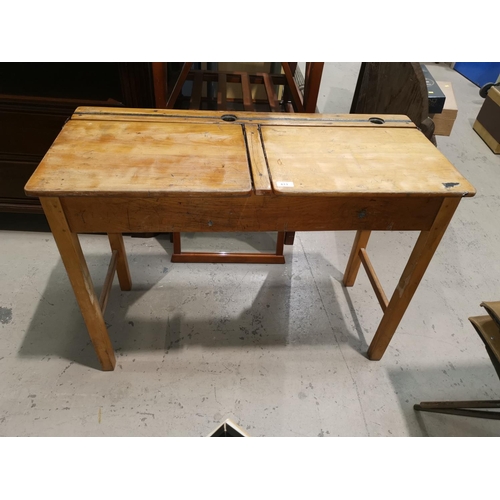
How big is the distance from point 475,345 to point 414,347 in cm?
31

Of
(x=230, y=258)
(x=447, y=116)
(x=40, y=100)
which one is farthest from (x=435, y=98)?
(x=40, y=100)

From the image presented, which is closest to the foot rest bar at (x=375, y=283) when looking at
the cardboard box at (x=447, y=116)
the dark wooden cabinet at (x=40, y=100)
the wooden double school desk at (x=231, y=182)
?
the wooden double school desk at (x=231, y=182)

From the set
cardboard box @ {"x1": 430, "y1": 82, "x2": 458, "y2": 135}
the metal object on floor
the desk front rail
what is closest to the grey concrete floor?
the metal object on floor

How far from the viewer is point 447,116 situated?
3.36m

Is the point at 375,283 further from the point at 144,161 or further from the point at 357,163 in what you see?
the point at 144,161

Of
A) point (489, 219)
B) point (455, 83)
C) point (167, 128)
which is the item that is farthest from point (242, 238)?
point (455, 83)

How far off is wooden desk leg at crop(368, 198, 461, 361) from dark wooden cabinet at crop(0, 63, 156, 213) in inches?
56.6

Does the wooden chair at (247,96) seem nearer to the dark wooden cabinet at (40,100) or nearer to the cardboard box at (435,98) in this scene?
the dark wooden cabinet at (40,100)

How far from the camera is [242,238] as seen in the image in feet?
7.70

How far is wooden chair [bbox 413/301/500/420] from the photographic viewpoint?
118 centimetres

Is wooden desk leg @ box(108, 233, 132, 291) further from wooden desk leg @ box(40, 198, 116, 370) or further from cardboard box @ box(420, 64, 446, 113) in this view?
cardboard box @ box(420, 64, 446, 113)

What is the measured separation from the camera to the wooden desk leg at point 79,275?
3.68 feet

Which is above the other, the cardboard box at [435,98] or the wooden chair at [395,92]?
the wooden chair at [395,92]

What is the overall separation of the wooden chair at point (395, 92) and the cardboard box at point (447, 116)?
3.33 feet
